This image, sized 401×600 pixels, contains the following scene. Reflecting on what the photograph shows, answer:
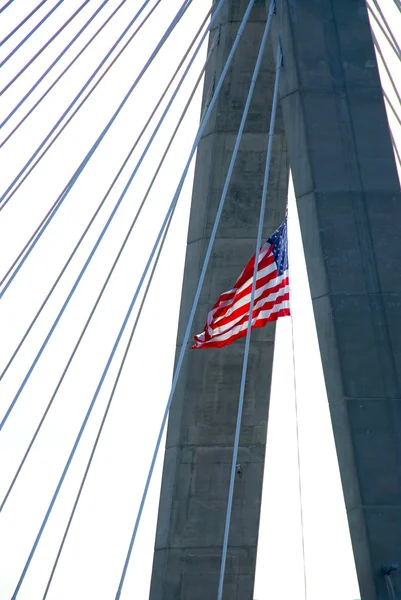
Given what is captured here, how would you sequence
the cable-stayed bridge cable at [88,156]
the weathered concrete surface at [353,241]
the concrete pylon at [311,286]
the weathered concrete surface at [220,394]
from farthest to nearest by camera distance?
the weathered concrete surface at [220,394], the cable-stayed bridge cable at [88,156], the concrete pylon at [311,286], the weathered concrete surface at [353,241]

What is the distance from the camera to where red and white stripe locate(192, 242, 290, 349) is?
1764 centimetres

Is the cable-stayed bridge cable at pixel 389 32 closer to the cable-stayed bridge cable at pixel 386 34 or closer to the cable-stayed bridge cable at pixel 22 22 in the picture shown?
the cable-stayed bridge cable at pixel 386 34

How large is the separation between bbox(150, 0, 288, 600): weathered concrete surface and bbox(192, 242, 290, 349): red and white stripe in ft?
9.13

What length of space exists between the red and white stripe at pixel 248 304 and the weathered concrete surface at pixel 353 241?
5.84 feet

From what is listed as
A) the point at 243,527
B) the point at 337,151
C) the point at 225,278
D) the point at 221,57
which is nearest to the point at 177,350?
the point at 225,278

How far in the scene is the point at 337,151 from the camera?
16172 mm

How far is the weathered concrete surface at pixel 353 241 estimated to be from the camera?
14.5m

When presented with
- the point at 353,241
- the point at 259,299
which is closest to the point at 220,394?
the point at 259,299

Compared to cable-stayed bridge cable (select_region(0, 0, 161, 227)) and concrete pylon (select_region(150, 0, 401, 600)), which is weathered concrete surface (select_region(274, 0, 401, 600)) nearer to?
concrete pylon (select_region(150, 0, 401, 600))

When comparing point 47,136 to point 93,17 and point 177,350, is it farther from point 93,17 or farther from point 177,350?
point 177,350

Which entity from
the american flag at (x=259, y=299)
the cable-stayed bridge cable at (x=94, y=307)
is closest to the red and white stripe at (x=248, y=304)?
the american flag at (x=259, y=299)

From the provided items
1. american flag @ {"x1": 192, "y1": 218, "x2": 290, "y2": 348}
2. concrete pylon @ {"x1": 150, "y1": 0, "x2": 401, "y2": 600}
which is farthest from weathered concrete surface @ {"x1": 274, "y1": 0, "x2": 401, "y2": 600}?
american flag @ {"x1": 192, "y1": 218, "x2": 290, "y2": 348}

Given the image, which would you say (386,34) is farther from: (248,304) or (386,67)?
(248,304)

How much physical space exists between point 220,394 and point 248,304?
3554mm
